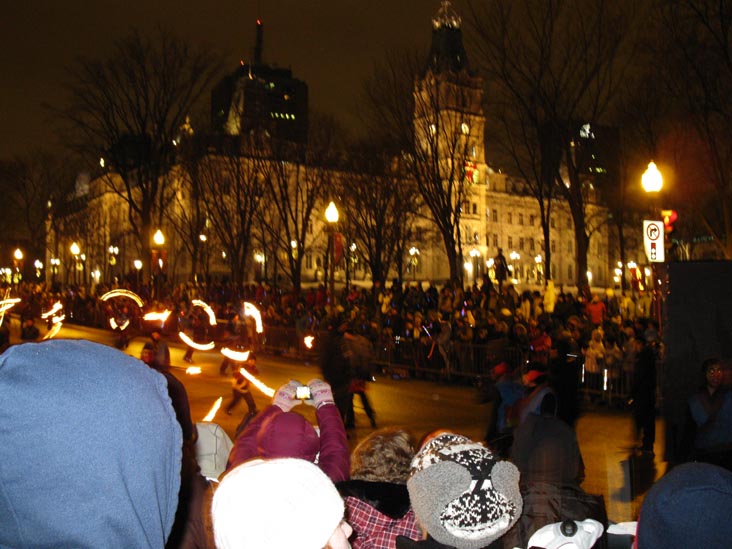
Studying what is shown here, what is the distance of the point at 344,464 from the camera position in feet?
14.3

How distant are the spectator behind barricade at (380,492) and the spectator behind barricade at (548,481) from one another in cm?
53

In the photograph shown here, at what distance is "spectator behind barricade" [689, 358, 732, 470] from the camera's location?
7064 mm

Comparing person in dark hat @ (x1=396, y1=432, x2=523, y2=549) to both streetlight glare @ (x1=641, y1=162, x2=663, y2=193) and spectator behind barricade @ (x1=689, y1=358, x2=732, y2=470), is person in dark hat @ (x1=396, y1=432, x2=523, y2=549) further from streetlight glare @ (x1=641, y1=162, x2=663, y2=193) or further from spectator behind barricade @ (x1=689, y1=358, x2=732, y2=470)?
streetlight glare @ (x1=641, y1=162, x2=663, y2=193)

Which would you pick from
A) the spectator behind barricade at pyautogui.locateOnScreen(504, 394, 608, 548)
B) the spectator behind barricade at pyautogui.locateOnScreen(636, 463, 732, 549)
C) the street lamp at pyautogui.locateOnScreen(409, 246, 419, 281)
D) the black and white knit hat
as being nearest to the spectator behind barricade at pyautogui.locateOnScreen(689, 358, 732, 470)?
the spectator behind barricade at pyautogui.locateOnScreen(504, 394, 608, 548)

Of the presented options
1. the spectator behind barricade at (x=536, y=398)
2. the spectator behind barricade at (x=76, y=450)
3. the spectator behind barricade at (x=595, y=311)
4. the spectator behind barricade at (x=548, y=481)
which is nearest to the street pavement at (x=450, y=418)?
the spectator behind barricade at (x=536, y=398)

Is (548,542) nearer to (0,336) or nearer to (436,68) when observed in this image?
(0,336)

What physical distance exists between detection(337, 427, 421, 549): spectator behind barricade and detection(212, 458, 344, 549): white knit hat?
4.28 ft

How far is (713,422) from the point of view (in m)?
7.36

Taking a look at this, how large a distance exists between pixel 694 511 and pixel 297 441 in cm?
236

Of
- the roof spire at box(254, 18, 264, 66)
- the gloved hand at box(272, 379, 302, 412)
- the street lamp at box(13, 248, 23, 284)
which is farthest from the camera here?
the roof spire at box(254, 18, 264, 66)


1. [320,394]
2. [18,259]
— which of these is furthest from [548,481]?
[18,259]

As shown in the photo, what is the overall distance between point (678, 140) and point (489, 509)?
30747mm

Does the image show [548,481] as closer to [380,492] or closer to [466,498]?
[380,492]

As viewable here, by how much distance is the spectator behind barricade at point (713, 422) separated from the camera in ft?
23.2
